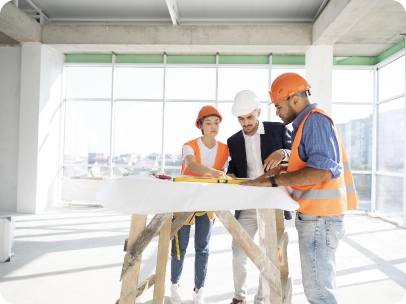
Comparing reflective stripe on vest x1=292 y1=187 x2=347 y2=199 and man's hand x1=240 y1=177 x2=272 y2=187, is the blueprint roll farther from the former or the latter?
reflective stripe on vest x1=292 y1=187 x2=347 y2=199

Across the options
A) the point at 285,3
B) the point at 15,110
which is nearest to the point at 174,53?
the point at 285,3

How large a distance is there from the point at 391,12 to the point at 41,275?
7146 millimetres

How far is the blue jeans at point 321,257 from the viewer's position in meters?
1.74

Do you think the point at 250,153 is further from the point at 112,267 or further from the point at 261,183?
the point at 112,267

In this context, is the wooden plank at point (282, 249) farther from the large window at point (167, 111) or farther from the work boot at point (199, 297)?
the large window at point (167, 111)

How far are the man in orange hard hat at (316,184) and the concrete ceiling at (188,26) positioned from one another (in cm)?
551

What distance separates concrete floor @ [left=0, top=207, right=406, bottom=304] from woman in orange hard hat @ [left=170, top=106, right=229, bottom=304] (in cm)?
43

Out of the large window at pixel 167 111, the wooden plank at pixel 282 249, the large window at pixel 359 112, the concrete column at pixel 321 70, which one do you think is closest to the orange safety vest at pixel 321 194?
the wooden plank at pixel 282 249

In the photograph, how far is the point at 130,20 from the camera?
7.59 metres

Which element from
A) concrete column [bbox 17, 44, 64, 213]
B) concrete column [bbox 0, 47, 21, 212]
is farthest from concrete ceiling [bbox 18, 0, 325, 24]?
concrete column [bbox 0, 47, 21, 212]

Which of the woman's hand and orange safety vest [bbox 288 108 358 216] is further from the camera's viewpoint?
the woman's hand

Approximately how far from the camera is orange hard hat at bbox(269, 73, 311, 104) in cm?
183

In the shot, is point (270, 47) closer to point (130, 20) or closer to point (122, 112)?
point (130, 20)

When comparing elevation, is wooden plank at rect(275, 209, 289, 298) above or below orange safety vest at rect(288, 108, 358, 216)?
below
